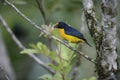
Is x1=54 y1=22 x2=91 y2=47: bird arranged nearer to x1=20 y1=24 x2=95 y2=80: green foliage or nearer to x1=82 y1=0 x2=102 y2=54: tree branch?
x1=20 y1=24 x2=95 y2=80: green foliage

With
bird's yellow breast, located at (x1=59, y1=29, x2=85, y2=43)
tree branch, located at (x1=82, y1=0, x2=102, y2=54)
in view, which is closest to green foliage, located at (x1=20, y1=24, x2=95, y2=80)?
bird's yellow breast, located at (x1=59, y1=29, x2=85, y2=43)

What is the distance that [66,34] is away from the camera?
3.62 m

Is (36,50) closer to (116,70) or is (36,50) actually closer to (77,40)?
(77,40)

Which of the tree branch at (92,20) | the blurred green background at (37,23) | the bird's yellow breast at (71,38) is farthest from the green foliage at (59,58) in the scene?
the blurred green background at (37,23)

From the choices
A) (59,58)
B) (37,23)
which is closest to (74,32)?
(59,58)

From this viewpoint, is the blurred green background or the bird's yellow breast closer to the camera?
the bird's yellow breast

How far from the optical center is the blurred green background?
6.06 meters

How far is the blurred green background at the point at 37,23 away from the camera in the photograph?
19.9 ft

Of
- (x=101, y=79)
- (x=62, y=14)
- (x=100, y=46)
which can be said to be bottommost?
(x=101, y=79)

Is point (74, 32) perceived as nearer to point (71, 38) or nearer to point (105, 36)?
point (71, 38)

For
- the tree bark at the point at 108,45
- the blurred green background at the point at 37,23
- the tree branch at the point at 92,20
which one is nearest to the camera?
the tree bark at the point at 108,45

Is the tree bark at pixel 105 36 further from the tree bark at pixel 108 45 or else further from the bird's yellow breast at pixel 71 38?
the bird's yellow breast at pixel 71 38

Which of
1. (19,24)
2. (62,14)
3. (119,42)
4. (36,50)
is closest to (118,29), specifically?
(119,42)

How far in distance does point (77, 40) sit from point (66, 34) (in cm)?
9
